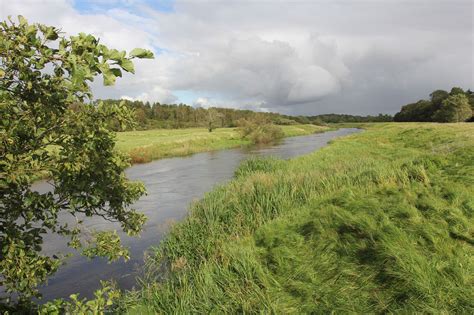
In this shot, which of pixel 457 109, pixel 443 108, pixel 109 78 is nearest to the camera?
pixel 109 78

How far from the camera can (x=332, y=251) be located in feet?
24.5

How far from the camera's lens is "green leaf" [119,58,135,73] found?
2.95 m

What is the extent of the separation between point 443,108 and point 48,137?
87576 mm

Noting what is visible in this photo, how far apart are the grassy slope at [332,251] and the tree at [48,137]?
2560mm

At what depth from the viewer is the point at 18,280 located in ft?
12.8

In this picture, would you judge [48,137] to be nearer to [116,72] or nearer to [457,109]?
[116,72]

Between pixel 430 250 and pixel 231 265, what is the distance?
13.4ft

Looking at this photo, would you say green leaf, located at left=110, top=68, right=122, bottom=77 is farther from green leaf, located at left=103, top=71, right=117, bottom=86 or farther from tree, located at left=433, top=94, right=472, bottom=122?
tree, located at left=433, top=94, right=472, bottom=122

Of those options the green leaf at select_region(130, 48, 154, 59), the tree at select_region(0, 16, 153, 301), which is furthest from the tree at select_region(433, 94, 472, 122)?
the green leaf at select_region(130, 48, 154, 59)

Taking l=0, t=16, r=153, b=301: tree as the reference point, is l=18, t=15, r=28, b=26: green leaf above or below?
above

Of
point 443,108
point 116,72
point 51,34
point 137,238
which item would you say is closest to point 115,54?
point 116,72

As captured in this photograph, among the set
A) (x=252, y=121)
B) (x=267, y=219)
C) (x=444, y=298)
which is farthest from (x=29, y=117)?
(x=252, y=121)

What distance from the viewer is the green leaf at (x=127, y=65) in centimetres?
295

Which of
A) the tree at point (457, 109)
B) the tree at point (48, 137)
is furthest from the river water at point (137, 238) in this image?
the tree at point (457, 109)
